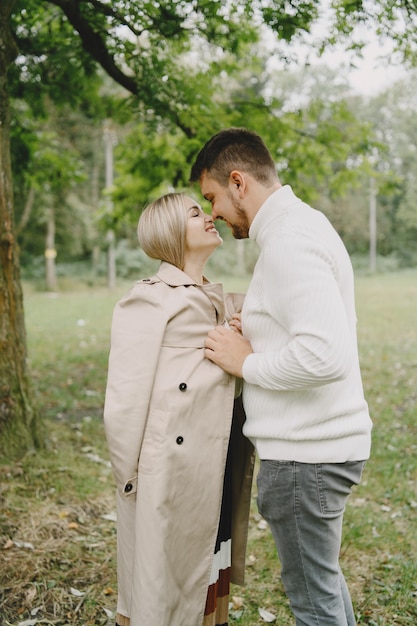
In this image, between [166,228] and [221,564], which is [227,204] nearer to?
[166,228]

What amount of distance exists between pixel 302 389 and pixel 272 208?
2.09 feet

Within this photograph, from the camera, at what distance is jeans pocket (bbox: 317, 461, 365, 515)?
6.45 feet

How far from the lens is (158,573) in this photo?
2.24 metres

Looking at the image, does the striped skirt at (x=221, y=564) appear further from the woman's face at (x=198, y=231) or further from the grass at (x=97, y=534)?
the woman's face at (x=198, y=231)

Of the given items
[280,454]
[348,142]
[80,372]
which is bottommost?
[80,372]

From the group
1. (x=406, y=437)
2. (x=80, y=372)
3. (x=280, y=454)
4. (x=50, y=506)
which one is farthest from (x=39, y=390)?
(x=280, y=454)

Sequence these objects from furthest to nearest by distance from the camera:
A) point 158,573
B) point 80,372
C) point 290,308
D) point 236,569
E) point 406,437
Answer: point 80,372 < point 406,437 < point 236,569 < point 158,573 < point 290,308

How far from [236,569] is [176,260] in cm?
141

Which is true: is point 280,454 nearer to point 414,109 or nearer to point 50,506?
point 50,506

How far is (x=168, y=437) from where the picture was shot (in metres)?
2.20

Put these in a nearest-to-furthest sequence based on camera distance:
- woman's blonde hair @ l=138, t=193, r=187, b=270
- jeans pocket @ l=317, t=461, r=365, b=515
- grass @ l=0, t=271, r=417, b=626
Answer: jeans pocket @ l=317, t=461, r=365, b=515 < woman's blonde hair @ l=138, t=193, r=187, b=270 < grass @ l=0, t=271, r=417, b=626

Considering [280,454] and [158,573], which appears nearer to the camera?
[280,454]

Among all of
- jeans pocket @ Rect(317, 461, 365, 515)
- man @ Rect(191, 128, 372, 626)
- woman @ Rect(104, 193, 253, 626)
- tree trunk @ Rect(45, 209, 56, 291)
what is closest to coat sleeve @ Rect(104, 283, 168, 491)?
woman @ Rect(104, 193, 253, 626)

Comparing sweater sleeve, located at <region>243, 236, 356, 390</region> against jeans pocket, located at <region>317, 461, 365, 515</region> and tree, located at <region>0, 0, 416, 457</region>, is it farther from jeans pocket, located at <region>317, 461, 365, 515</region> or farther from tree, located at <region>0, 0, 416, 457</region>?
tree, located at <region>0, 0, 416, 457</region>
